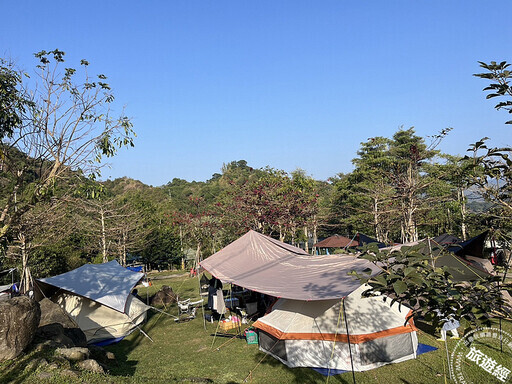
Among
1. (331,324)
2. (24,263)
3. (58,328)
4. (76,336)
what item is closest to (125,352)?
(76,336)

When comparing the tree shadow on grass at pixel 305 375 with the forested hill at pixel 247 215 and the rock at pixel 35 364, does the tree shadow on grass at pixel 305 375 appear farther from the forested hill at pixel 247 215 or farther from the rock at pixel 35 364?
the forested hill at pixel 247 215

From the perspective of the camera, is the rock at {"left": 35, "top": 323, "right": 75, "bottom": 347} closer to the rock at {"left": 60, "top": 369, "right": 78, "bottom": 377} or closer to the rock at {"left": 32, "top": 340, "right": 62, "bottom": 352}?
the rock at {"left": 32, "top": 340, "right": 62, "bottom": 352}

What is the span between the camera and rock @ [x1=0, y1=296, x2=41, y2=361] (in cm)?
546

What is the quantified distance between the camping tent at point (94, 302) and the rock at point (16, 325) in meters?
3.24

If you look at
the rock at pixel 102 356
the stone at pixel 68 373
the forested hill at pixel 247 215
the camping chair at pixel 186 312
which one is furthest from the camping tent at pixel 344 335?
the camping chair at pixel 186 312

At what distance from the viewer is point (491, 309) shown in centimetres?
198

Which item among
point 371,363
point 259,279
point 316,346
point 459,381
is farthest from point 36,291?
point 459,381

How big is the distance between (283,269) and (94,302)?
5.53m

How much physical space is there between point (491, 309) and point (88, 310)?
1030 cm

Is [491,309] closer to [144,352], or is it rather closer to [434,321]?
[434,321]

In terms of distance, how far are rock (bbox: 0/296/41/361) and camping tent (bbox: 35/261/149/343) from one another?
3.24 metres

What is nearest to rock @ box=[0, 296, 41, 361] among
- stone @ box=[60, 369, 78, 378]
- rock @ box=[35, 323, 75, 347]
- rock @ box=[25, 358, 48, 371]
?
rock @ box=[25, 358, 48, 371]

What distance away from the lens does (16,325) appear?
5645mm

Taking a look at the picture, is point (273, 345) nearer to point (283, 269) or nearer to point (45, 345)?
point (283, 269)
